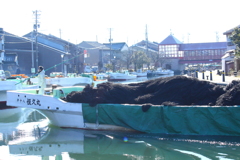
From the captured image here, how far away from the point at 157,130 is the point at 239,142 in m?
2.45

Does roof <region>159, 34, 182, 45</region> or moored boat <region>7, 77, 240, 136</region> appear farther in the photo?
Answer: roof <region>159, 34, 182, 45</region>

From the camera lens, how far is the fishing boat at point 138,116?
918 cm

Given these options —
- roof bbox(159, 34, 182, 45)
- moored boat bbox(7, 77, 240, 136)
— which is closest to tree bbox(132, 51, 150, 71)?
roof bbox(159, 34, 182, 45)

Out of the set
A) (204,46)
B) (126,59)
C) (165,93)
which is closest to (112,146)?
(165,93)

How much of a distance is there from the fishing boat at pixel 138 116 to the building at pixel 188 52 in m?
62.7

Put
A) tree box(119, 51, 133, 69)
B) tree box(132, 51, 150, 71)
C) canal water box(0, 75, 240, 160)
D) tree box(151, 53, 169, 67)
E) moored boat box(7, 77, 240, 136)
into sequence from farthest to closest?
tree box(151, 53, 169, 67), tree box(119, 51, 133, 69), tree box(132, 51, 150, 71), moored boat box(7, 77, 240, 136), canal water box(0, 75, 240, 160)

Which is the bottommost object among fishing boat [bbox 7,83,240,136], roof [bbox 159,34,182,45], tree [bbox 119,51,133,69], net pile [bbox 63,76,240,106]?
fishing boat [bbox 7,83,240,136]

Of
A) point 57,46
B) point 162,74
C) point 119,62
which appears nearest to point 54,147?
point 57,46

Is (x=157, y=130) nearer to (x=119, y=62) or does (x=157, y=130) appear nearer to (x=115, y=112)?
(x=115, y=112)

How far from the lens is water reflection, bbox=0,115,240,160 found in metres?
8.35

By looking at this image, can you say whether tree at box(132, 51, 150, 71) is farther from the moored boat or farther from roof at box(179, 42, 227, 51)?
the moored boat

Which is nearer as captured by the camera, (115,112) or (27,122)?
(115,112)

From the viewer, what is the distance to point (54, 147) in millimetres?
9695

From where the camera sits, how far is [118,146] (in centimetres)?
930
